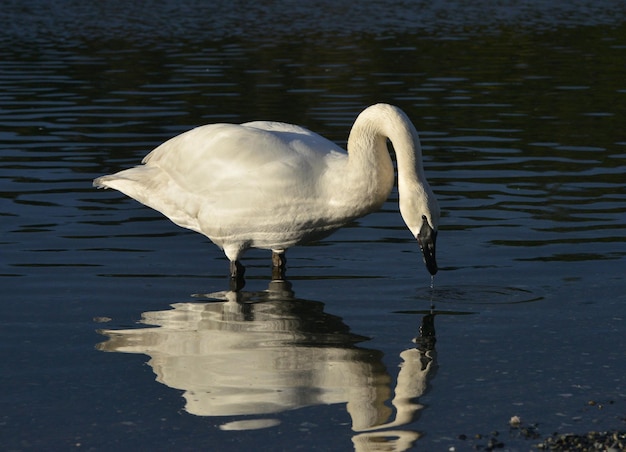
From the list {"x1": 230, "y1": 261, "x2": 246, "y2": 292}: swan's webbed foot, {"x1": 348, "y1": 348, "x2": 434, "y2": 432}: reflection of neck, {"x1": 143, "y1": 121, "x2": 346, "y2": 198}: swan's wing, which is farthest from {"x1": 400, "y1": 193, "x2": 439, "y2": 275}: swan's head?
{"x1": 230, "y1": 261, "x2": 246, "y2": 292}: swan's webbed foot

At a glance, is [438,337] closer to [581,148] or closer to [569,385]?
[569,385]

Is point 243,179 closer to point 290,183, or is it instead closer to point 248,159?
A: point 248,159

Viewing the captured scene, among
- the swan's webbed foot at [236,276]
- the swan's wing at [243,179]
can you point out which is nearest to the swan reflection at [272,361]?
the swan's webbed foot at [236,276]

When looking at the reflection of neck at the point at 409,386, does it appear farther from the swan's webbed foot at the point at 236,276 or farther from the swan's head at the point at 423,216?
the swan's webbed foot at the point at 236,276

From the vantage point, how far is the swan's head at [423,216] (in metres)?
10.4

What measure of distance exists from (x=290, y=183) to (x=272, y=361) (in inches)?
80.5

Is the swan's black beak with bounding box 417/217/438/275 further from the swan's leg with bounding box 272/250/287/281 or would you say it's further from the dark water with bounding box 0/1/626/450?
the swan's leg with bounding box 272/250/287/281

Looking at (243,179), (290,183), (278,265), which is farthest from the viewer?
(278,265)

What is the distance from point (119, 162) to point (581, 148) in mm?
6633

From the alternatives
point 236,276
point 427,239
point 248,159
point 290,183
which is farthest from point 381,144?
point 236,276

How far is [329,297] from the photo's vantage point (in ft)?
37.4

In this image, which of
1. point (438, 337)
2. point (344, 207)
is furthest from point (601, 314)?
point (344, 207)

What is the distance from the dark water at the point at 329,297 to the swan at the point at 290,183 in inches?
23.1

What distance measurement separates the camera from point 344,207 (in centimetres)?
1096
